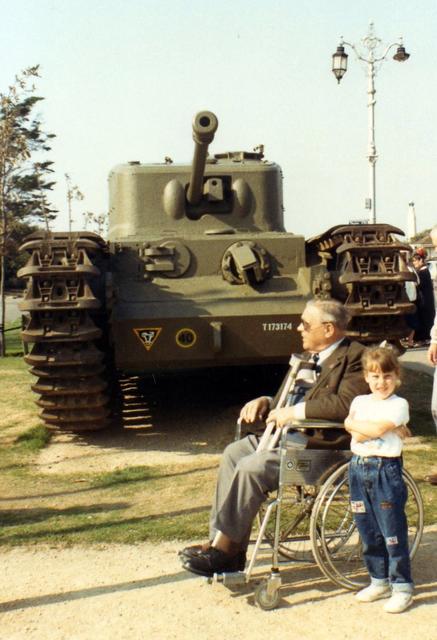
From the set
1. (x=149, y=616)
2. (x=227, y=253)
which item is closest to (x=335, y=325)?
(x=149, y=616)

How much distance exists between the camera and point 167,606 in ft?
13.5

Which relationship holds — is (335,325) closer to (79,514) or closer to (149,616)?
(149,616)

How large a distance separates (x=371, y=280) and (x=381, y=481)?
4.16 m

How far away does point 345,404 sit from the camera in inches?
167

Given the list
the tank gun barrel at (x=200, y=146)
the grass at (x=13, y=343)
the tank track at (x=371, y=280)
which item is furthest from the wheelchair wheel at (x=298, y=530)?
the grass at (x=13, y=343)

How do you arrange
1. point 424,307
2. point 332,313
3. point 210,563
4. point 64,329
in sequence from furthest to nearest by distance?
1. point 424,307
2. point 64,329
3. point 332,313
4. point 210,563

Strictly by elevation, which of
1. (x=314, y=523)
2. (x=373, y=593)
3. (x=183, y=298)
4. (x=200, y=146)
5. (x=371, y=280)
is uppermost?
(x=200, y=146)

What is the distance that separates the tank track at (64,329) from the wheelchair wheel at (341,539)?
11.1ft

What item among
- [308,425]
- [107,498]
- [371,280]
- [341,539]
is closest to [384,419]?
Answer: [308,425]

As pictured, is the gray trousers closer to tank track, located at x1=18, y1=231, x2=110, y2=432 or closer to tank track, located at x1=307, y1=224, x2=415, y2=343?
tank track, located at x1=18, y1=231, x2=110, y2=432

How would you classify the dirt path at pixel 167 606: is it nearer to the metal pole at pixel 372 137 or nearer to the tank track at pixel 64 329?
the tank track at pixel 64 329

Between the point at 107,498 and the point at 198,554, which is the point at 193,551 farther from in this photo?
the point at 107,498

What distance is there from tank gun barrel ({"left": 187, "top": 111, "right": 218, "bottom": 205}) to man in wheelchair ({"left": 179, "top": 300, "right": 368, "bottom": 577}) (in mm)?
4102

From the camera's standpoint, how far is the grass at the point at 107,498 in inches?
211
